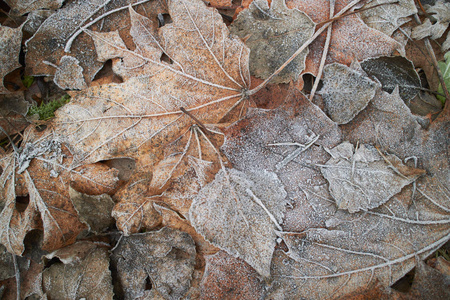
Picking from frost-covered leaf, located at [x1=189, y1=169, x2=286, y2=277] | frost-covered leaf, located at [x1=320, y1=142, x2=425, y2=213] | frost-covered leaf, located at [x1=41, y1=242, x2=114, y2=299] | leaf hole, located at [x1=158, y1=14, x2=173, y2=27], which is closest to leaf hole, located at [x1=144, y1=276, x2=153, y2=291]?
frost-covered leaf, located at [x1=41, y1=242, x2=114, y2=299]

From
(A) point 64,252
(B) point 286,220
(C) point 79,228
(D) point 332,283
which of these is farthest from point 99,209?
(D) point 332,283

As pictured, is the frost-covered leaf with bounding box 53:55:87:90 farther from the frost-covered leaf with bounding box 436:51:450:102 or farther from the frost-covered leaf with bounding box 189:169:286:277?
the frost-covered leaf with bounding box 436:51:450:102

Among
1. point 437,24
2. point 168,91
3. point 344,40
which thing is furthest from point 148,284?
point 437,24

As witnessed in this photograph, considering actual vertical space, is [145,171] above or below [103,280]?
above

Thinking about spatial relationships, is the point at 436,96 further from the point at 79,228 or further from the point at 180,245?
the point at 79,228

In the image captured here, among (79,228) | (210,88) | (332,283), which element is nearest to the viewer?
(332,283)

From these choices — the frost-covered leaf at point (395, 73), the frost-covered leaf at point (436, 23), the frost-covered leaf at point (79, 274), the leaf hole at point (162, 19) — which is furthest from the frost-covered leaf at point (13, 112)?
the frost-covered leaf at point (436, 23)
